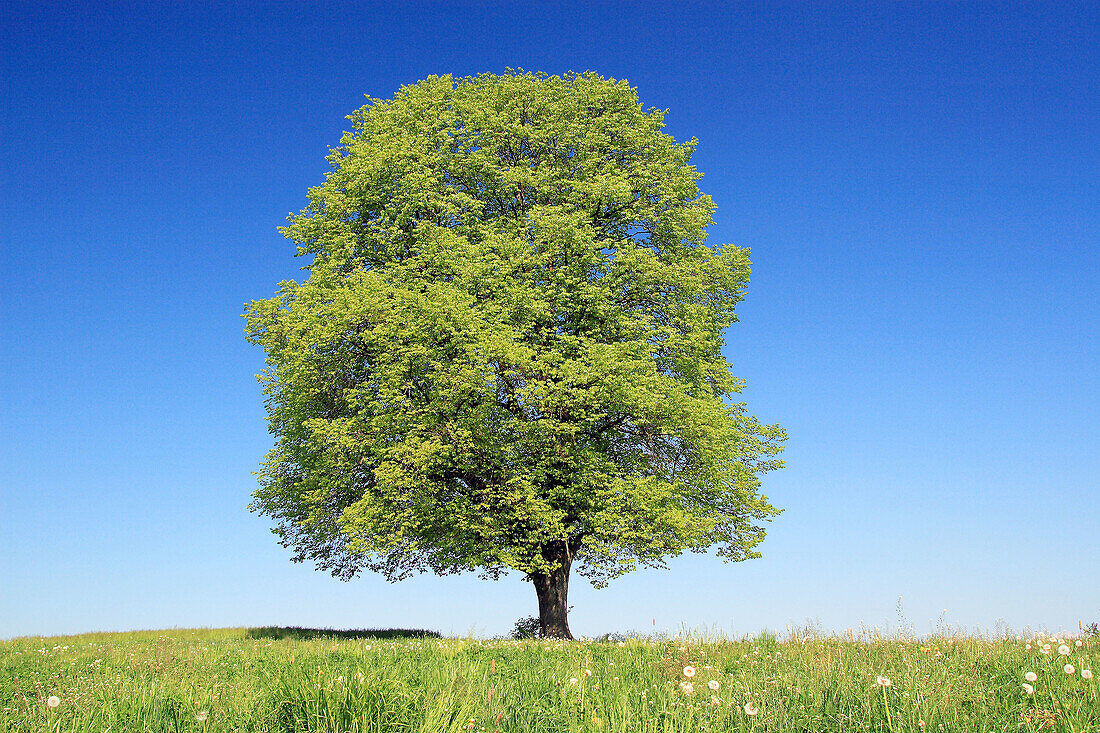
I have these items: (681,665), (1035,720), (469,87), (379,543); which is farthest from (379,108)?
(1035,720)

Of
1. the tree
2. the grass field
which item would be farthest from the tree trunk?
the grass field

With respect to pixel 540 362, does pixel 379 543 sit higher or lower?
lower

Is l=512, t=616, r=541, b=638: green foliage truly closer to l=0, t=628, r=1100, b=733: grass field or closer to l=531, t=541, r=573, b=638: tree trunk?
l=531, t=541, r=573, b=638: tree trunk

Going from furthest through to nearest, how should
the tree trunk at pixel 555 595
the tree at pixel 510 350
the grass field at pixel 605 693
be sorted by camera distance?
the tree trunk at pixel 555 595 → the tree at pixel 510 350 → the grass field at pixel 605 693

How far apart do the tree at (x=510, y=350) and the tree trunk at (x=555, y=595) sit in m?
0.06

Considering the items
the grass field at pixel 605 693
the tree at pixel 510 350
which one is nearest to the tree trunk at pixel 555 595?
the tree at pixel 510 350

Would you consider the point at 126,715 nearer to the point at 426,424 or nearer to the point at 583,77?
the point at 426,424

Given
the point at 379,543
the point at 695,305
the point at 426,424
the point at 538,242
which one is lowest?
the point at 379,543

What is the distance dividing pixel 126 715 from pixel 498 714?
10.5ft

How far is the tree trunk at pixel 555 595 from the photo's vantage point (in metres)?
20.2

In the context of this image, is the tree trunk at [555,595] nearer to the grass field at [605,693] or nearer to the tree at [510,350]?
the tree at [510,350]

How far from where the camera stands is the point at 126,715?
258 inches

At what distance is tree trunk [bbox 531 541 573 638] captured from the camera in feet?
66.2

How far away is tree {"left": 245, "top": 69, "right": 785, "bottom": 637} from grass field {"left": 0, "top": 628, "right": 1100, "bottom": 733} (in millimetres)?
8626
